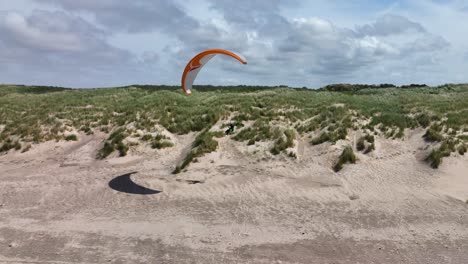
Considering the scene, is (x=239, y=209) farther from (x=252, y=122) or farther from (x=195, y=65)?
(x=252, y=122)

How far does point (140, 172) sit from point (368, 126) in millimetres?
11374

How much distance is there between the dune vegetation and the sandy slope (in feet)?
2.58

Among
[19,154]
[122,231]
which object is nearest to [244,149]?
[122,231]

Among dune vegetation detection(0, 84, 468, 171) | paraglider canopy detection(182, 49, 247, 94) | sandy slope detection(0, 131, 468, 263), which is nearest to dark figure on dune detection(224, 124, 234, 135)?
dune vegetation detection(0, 84, 468, 171)

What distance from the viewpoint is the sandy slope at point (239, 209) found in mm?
11609

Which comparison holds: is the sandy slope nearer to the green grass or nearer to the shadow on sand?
the shadow on sand

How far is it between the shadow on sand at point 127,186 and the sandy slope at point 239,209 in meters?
0.18

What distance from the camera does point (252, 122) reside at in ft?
74.1

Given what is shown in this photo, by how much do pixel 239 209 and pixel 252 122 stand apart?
8.73 meters

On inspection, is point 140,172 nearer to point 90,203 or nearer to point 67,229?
point 90,203

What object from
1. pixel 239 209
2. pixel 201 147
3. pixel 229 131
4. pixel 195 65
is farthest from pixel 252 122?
pixel 239 209

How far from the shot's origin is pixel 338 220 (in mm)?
13461

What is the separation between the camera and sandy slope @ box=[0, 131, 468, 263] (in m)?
11.6

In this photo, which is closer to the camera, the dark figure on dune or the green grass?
the green grass
